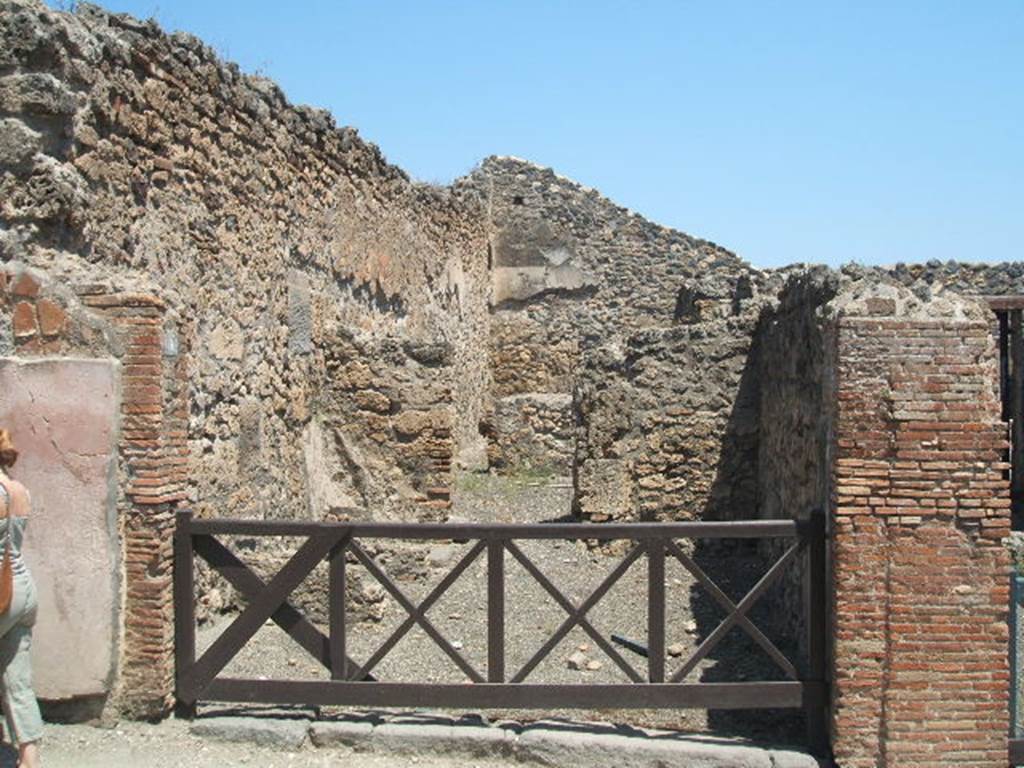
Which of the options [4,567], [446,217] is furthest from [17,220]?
[446,217]

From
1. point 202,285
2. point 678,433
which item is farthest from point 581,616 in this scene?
point 678,433

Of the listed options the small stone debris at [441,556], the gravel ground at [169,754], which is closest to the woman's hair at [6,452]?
the gravel ground at [169,754]

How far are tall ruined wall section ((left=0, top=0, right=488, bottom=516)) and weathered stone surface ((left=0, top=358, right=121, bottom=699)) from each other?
52 centimetres

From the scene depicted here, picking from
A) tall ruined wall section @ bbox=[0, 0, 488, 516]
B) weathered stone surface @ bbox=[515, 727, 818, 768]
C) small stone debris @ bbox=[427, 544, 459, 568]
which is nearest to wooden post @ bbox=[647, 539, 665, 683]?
weathered stone surface @ bbox=[515, 727, 818, 768]

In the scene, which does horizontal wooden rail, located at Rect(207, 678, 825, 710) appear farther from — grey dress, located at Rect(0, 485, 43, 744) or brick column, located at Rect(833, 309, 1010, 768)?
grey dress, located at Rect(0, 485, 43, 744)

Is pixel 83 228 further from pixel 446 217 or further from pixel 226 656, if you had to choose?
pixel 446 217

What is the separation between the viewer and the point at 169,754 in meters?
4.80

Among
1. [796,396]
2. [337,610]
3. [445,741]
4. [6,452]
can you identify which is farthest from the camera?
[796,396]

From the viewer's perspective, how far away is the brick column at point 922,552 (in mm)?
4664

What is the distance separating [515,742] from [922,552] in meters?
2.05

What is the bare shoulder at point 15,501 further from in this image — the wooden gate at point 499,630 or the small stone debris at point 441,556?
the small stone debris at point 441,556

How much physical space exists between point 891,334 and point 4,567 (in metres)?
3.88

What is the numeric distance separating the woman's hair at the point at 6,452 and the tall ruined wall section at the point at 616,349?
5889mm

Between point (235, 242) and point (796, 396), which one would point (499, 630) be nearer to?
point (796, 396)
